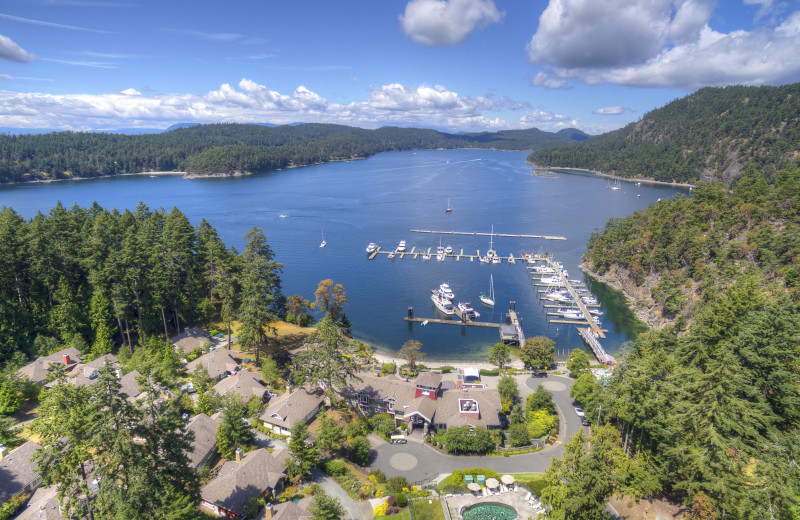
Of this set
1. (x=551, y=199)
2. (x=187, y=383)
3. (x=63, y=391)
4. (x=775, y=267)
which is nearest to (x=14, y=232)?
(x=187, y=383)

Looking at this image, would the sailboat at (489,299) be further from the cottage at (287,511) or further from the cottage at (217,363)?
the cottage at (287,511)

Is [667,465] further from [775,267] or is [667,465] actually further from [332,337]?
[775,267]

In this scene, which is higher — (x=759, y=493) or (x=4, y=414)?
(x=759, y=493)

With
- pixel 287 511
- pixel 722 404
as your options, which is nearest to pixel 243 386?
pixel 287 511

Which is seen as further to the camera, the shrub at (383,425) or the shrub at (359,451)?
the shrub at (383,425)

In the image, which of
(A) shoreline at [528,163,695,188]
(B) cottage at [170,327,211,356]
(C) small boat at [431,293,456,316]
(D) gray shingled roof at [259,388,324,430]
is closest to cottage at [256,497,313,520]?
(D) gray shingled roof at [259,388,324,430]

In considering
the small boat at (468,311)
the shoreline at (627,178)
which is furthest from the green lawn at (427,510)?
the shoreline at (627,178)

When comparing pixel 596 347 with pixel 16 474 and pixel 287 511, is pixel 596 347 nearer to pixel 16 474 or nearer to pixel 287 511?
pixel 287 511
